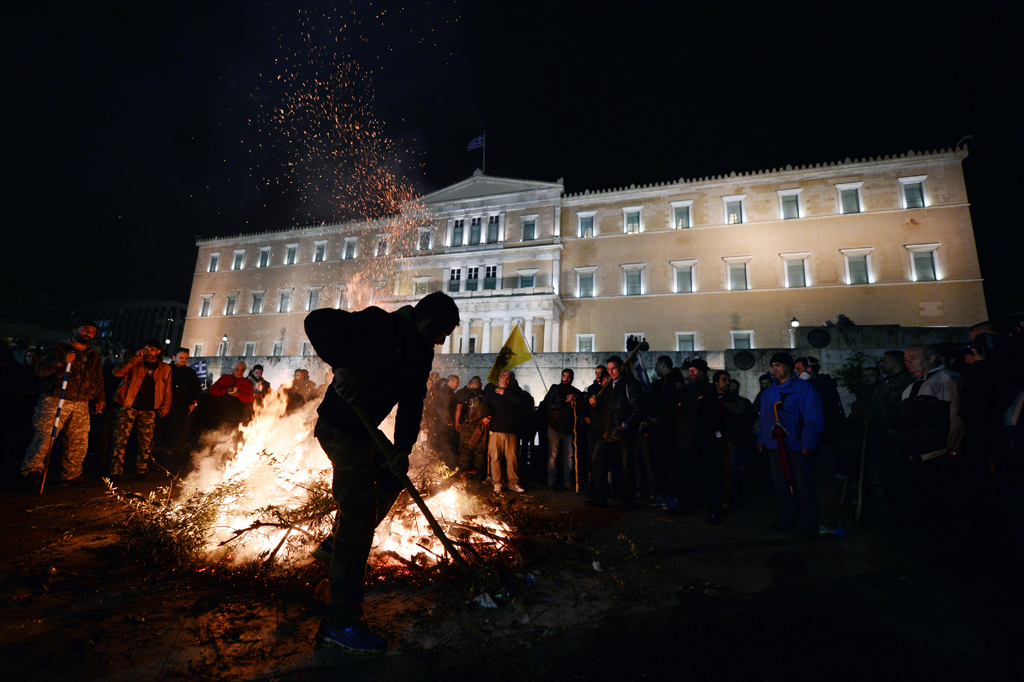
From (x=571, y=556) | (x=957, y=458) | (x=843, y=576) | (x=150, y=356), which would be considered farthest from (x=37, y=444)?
(x=957, y=458)

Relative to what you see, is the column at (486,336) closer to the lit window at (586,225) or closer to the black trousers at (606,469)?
the lit window at (586,225)

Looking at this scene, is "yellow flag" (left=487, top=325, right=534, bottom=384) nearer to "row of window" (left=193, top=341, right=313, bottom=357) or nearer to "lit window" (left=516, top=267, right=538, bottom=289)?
"lit window" (left=516, top=267, right=538, bottom=289)

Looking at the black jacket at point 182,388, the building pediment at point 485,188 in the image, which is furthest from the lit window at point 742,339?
the black jacket at point 182,388

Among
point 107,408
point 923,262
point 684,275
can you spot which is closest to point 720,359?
point 684,275

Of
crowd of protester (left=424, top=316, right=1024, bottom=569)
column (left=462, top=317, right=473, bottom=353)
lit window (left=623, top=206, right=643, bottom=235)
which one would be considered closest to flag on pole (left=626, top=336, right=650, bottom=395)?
crowd of protester (left=424, top=316, right=1024, bottom=569)

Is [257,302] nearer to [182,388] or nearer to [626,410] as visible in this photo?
[182,388]

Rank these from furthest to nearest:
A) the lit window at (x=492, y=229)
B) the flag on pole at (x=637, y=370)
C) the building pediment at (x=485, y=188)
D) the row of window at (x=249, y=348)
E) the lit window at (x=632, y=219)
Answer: the row of window at (x=249, y=348), the lit window at (x=492, y=229), the building pediment at (x=485, y=188), the lit window at (x=632, y=219), the flag on pole at (x=637, y=370)

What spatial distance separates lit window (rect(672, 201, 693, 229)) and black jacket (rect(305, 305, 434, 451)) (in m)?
31.2


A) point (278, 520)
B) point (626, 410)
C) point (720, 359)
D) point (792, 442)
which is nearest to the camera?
point (278, 520)

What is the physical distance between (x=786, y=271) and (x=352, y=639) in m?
32.0

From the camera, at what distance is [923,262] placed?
25625 mm

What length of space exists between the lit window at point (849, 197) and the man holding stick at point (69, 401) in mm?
35779

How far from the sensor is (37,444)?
541 centimetres

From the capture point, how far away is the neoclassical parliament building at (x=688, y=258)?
25641 mm
